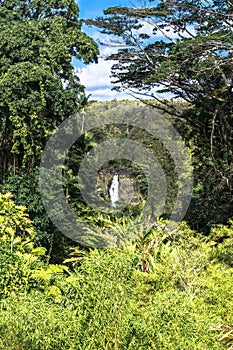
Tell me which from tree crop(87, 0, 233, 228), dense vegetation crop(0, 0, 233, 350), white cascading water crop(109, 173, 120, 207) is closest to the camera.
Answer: dense vegetation crop(0, 0, 233, 350)

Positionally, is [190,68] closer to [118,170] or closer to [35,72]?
[35,72]

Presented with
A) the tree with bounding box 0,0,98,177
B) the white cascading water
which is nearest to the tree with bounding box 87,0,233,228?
the tree with bounding box 0,0,98,177

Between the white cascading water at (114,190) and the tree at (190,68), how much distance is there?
1.28 metres

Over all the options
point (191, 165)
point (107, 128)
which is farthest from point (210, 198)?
point (107, 128)

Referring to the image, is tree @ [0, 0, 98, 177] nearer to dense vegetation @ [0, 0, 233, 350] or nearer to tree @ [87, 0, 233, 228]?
dense vegetation @ [0, 0, 233, 350]

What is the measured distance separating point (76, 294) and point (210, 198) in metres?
5.79

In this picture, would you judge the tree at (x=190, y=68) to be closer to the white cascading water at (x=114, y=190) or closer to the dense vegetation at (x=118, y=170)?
the dense vegetation at (x=118, y=170)

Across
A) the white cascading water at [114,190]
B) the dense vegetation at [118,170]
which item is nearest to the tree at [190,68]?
the dense vegetation at [118,170]

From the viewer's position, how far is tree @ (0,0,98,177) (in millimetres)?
5598

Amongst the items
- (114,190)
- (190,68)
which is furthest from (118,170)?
(190,68)

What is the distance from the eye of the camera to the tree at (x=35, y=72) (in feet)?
18.4

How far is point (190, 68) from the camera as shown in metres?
5.65

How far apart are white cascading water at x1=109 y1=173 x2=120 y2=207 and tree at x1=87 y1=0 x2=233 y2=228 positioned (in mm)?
1275

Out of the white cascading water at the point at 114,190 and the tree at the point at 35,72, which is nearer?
the tree at the point at 35,72
